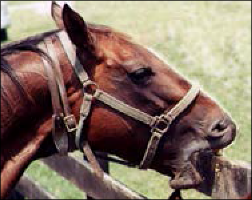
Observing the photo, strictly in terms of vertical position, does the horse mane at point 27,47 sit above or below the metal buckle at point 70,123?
above

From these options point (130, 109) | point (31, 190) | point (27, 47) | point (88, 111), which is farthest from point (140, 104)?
point (31, 190)

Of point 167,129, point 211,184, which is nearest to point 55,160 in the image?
Answer: point 211,184

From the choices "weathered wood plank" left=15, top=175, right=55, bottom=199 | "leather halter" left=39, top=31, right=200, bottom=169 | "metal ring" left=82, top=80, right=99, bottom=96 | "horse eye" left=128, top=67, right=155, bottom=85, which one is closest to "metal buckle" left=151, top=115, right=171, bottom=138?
"leather halter" left=39, top=31, right=200, bottom=169

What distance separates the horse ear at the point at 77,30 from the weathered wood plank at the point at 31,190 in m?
2.71

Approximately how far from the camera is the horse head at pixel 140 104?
2.57 meters

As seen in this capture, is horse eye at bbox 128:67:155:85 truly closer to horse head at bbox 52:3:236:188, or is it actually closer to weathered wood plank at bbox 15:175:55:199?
horse head at bbox 52:3:236:188

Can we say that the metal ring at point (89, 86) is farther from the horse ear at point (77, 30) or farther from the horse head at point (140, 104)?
the horse ear at point (77, 30)

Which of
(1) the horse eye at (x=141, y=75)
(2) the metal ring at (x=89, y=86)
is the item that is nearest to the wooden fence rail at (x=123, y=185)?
(1) the horse eye at (x=141, y=75)

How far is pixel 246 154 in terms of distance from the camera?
6184 mm

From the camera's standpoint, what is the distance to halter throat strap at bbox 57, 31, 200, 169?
2537 millimetres

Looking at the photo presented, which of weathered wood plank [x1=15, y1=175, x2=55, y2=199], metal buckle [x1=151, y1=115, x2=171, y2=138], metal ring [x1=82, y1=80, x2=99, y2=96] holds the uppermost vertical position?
metal ring [x1=82, y1=80, x2=99, y2=96]

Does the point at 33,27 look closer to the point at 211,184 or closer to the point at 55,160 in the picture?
the point at 55,160

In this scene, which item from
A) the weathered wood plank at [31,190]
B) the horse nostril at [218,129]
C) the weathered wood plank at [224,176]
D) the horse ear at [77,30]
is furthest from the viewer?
the weathered wood plank at [31,190]

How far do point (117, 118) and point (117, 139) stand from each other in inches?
4.9
